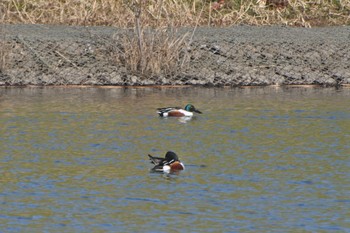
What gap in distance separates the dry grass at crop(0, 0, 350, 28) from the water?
653 cm

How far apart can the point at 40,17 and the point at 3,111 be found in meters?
11.6

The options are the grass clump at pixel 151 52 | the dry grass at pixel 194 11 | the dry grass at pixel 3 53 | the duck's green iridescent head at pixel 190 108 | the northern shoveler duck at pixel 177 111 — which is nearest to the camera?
the northern shoveler duck at pixel 177 111

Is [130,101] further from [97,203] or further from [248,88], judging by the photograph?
[97,203]

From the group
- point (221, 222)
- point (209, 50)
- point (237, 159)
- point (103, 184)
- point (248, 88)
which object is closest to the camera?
point (221, 222)

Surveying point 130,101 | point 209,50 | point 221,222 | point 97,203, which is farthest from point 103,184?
point 209,50

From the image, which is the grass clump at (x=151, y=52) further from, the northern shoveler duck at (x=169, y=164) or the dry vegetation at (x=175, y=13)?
the northern shoveler duck at (x=169, y=164)

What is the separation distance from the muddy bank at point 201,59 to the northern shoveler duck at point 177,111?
230 inches

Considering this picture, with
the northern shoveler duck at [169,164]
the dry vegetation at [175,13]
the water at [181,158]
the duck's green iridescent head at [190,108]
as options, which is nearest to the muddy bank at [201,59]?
the dry vegetation at [175,13]

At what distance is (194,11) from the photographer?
37531 millimetres

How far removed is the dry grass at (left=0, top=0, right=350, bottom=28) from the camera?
122ft

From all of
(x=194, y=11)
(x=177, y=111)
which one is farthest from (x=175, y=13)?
(x=177, y=111)

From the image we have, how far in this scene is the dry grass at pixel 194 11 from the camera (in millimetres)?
37125

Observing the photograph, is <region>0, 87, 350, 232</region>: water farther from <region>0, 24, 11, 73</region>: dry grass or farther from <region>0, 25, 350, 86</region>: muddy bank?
<region>0, 25, 350, 86</region>: muddy bank

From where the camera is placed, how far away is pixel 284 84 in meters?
32.6
